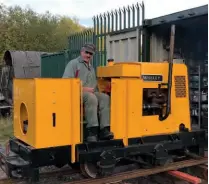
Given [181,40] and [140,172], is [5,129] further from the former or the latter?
[140,172]

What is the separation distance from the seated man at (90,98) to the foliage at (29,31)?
55.1ft

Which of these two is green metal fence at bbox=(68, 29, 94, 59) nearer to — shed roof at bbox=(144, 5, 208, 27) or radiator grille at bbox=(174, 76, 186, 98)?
shed roof at bbox=(144, 5, 208, 27)

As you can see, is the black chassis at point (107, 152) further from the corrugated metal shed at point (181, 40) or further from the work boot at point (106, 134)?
the corrugated metal shed at point (181, 40)

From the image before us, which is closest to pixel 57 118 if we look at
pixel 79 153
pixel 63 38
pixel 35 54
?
pixel 79 153

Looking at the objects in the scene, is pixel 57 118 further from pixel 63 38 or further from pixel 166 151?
pixel 63 38

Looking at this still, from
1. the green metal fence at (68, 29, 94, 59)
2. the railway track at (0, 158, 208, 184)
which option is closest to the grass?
the green metal fence at (68, 29, 94, 59)

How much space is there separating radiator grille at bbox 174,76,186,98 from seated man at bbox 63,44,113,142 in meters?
1.16

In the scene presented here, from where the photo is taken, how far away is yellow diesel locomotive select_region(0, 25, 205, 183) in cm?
424

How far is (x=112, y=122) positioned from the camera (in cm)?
478

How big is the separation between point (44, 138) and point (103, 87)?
1653mm

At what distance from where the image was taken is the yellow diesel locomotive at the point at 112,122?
4238 mm

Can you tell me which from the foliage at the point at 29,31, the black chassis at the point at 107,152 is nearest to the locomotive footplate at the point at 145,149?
the black chassis at the point at 107,152

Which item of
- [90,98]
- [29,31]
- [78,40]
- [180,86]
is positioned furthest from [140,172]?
[29,31]

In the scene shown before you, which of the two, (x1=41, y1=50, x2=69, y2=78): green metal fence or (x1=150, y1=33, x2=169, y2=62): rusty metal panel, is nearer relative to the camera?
(x1=150, y1=33, x2=169, y2=62): rusty metal panel
